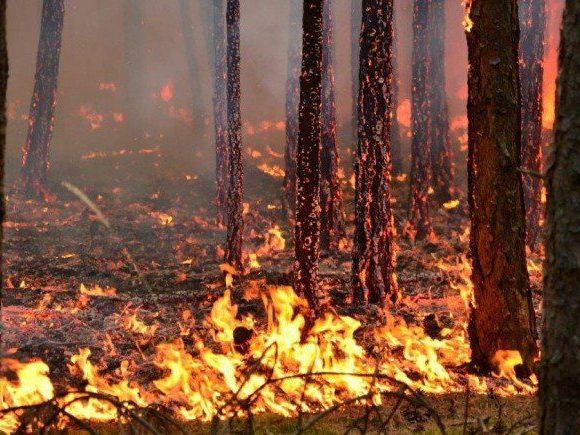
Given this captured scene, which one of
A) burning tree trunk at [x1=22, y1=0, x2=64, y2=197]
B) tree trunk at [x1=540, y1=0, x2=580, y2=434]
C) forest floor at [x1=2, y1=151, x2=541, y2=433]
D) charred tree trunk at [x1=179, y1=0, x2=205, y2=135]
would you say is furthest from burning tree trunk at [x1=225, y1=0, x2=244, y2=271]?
charred tree trunk at [x1=179, y1=0, x2=205, y2=135]

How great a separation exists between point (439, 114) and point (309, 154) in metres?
10.4

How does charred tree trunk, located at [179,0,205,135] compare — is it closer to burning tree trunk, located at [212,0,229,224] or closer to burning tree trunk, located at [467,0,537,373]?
burning tree trunk, located at [212,0,229,224]

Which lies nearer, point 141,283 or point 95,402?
point 95,402

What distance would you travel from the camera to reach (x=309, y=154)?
8117 millimetres

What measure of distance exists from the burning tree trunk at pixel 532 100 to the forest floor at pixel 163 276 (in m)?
1.63

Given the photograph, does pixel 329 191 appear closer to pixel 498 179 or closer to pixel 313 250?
pixel 313 250

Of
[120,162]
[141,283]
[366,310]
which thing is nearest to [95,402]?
[366,310]

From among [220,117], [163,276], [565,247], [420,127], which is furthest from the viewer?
[220,117]

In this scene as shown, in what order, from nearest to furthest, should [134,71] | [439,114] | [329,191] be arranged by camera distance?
[329,191] → [439,114] → [134,71]

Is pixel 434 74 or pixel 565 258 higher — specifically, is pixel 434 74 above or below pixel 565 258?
above

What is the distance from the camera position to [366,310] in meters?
8.72

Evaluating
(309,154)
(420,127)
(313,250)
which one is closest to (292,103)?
(420,127)

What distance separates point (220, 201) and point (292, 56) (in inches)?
170

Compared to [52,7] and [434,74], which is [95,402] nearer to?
[434,74]
